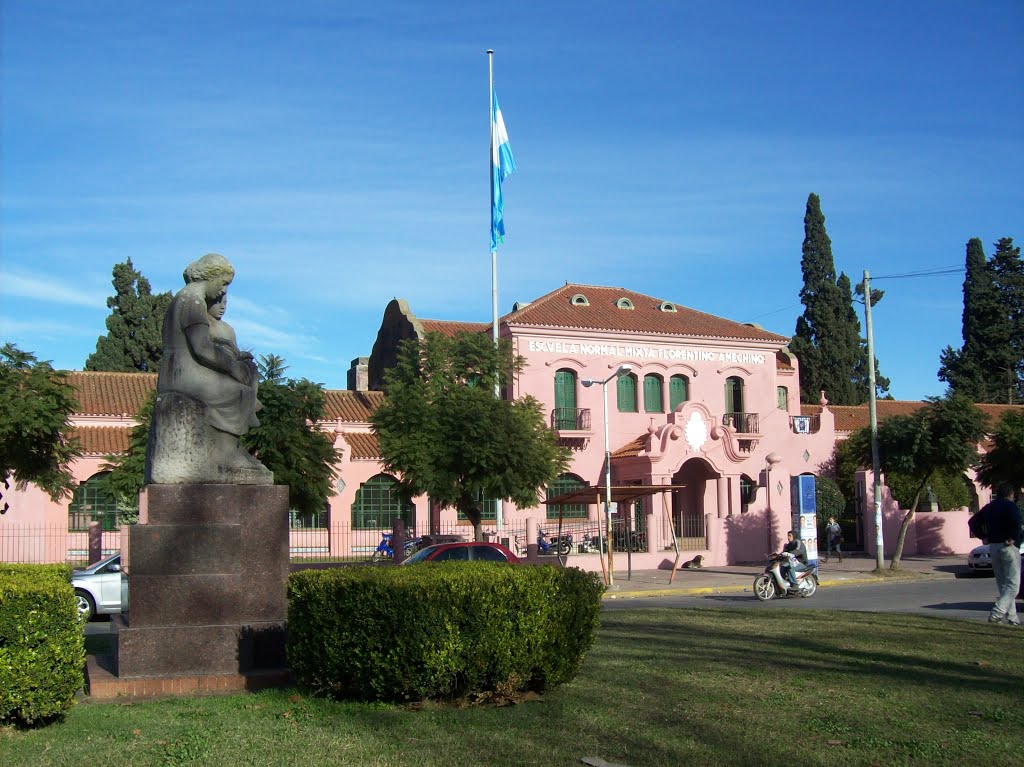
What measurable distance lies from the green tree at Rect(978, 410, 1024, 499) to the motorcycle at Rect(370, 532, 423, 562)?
1860 cm

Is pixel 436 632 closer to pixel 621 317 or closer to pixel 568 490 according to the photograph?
pixel 568 490

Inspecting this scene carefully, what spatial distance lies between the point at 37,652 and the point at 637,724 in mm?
4200

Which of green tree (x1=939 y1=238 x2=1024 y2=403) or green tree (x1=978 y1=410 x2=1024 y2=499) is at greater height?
green tree (x1=939 y1=238 x2=1024 y2=403)

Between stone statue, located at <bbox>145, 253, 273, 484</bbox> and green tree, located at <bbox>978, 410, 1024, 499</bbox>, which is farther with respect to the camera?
green tree, located at <bbox>978, 410, 1024, 499</bbox>

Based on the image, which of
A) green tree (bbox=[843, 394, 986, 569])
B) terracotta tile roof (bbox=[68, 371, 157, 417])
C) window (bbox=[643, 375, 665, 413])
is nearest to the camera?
green tree (bbox=[843, 394, 986, 569])

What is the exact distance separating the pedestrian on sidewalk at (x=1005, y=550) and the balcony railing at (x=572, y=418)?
925 inches

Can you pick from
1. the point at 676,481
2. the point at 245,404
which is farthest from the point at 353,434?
the point at 245,404

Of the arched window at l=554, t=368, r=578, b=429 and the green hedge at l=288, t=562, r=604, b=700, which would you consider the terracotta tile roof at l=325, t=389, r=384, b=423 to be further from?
the green hedge at l=288, t=562, r=604, b=700

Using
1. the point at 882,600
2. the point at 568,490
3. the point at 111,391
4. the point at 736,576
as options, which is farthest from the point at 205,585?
the point at 111,391

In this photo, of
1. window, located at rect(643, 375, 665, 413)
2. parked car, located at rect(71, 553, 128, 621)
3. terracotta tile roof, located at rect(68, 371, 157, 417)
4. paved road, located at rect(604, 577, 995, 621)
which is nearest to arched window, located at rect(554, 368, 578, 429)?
window, located at rect(643, 375, 665, 413)

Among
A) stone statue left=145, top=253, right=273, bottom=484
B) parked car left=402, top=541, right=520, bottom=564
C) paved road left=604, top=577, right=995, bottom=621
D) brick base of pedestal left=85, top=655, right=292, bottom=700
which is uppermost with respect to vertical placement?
stone statue left=145, top=253, right=273, bottom=484

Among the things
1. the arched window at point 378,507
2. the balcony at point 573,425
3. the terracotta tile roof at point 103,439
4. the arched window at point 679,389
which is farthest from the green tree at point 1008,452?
the terracotta tile roof at point 103,439

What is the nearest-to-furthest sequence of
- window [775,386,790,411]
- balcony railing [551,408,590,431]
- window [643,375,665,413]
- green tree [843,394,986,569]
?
green tree [843,394,986,569], balcony railing [551,408,590,431], window [643,375,665,413], window [775,386,790,411]

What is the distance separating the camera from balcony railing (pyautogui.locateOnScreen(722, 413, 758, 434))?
39.8 m
